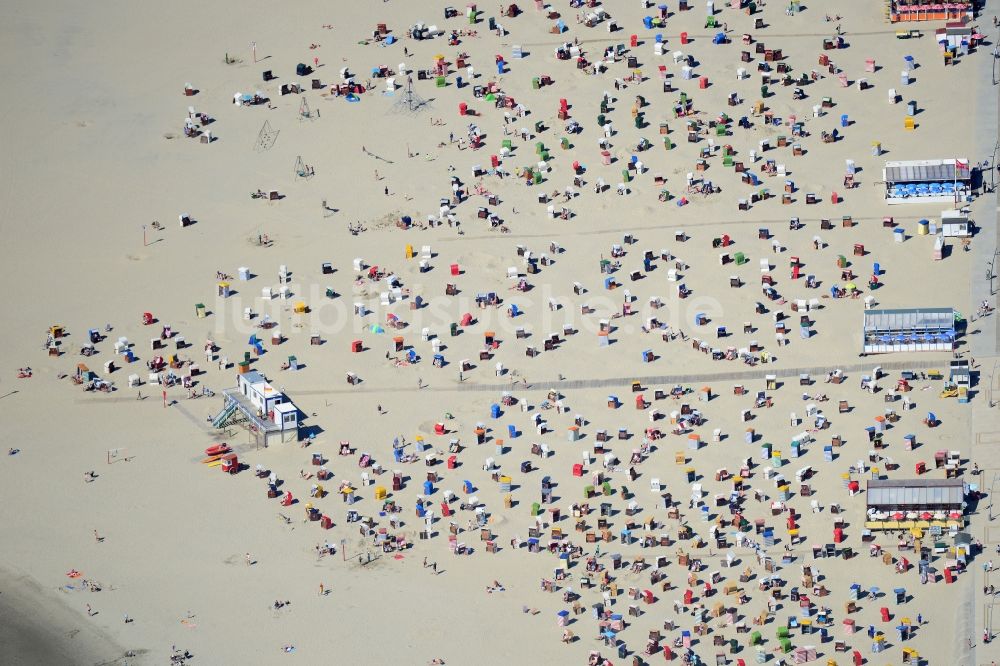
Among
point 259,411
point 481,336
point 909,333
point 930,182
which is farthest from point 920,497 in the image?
point 259,411

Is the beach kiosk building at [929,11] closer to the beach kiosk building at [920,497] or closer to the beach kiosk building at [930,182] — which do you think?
the beach kiosk building at [930,182]

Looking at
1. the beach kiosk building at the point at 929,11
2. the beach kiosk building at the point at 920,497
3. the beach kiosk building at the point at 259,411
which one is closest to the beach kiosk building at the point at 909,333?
the beach kiosk building at the point at 920,497

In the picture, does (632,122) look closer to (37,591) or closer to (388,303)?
(388,303)

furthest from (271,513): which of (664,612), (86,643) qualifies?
(664,612)

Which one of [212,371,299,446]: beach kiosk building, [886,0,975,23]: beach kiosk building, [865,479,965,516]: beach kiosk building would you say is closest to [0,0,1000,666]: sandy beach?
[212,371,299,446]: beach kiosk building

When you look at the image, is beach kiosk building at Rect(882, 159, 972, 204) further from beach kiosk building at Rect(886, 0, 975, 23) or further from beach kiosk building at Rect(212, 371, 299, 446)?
beach kiosk building at Rect(212, 371, 299, 446)

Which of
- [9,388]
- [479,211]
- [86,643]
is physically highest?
[479,211]
